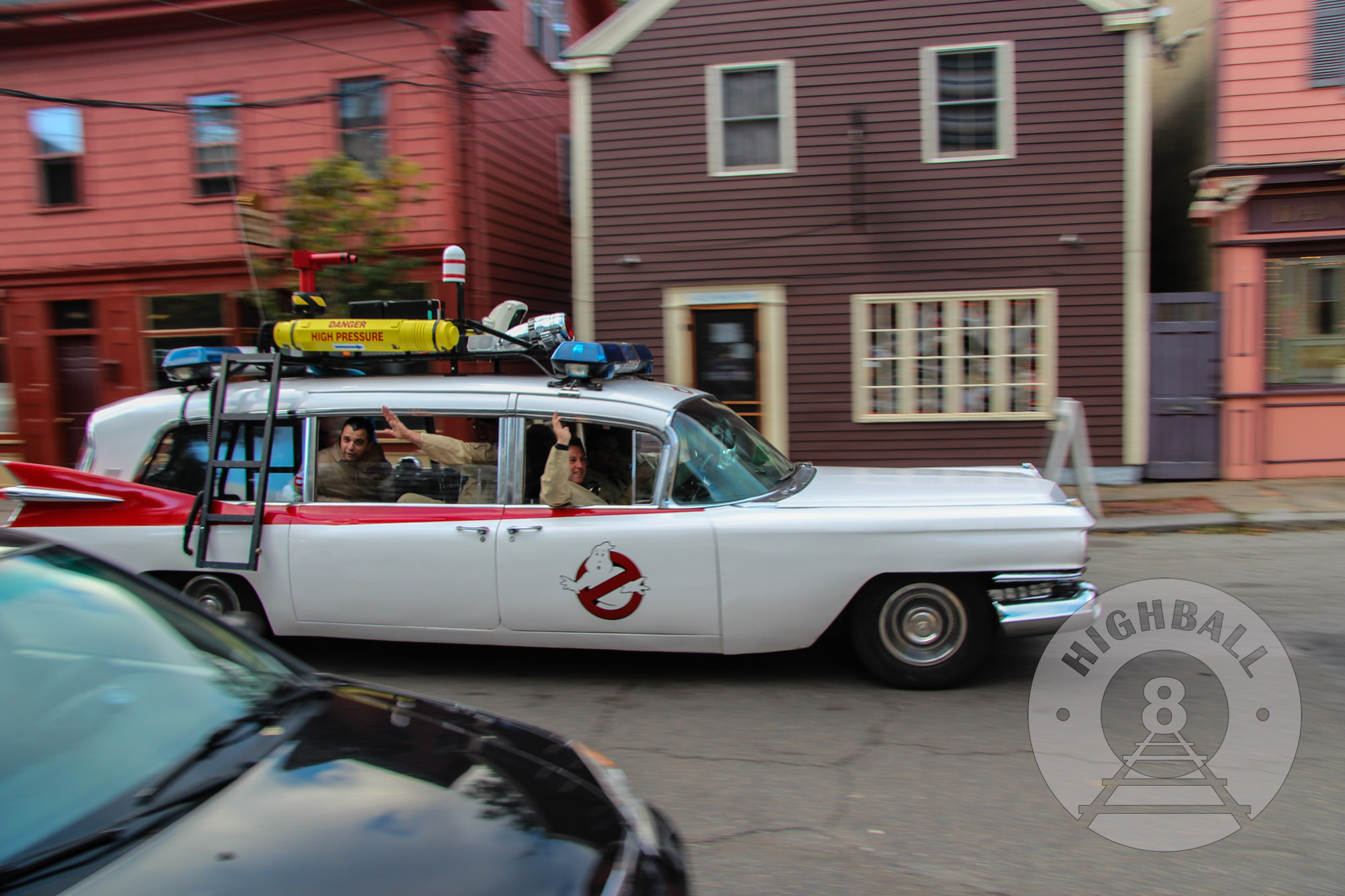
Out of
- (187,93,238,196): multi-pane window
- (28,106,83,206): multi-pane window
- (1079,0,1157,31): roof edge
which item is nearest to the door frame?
(1079,0,1157,31): roof edge

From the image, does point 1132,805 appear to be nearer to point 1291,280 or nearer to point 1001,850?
point 1001,850

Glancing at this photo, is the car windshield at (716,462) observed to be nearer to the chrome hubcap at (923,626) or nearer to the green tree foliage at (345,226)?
the chrome hubcap at (923,626)

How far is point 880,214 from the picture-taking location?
1164 centimetres

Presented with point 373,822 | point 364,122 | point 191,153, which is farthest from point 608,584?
point 191,153

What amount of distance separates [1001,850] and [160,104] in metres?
13.4

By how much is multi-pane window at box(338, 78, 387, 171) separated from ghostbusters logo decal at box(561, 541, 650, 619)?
9.53 metres

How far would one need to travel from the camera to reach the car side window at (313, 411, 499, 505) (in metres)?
5.04

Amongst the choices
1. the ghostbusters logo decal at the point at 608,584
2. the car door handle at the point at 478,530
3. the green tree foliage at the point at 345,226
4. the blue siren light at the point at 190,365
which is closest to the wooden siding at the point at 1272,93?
the green tree foliage at the point at 345,226

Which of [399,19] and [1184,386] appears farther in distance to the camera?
[399,19]

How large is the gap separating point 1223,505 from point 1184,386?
212cm

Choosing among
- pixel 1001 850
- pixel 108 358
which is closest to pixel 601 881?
pixel 1001 850

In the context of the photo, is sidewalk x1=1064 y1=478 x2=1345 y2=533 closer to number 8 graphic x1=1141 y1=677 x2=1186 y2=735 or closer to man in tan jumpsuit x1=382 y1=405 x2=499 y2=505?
number 8 graphic x1=1141 y1=677 x2=1186 y2=735

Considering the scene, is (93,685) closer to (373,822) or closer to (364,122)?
(373,822)

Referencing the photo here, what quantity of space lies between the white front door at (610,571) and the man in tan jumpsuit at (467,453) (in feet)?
0.84
